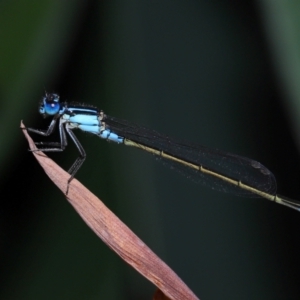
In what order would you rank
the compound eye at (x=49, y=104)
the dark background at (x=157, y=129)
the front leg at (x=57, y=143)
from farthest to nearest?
the compound eye at (x=49, y=104), the front leg at (x=57, y=143), the dark background at (x=157, y=129)

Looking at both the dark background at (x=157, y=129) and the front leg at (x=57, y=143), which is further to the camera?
the front leg at (x=57, y=143)

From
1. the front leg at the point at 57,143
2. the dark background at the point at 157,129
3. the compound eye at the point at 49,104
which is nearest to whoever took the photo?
the dark background at the point at 157,129

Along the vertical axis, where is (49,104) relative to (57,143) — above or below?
above

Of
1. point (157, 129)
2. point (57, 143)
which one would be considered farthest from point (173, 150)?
point (57, 143)

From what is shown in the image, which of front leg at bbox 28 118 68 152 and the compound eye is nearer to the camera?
front leg at bbox 28 118 68 152

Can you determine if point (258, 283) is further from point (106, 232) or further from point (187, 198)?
point (106, 232)

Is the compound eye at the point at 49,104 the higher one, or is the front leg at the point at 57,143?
the compound eye at the point at 49,104

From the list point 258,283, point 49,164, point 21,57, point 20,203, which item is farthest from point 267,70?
point 49,164

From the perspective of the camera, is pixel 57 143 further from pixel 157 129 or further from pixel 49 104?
pixel 157 129

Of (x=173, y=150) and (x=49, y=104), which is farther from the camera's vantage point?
(x=173, y=150)
